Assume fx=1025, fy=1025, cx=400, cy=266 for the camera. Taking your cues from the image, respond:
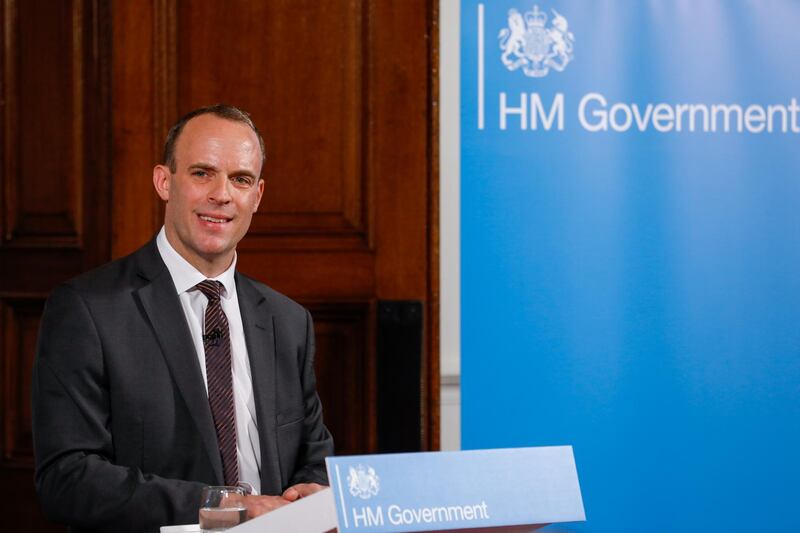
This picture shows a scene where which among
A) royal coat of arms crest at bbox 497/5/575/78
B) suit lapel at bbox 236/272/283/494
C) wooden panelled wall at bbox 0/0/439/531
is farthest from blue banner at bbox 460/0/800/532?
suit lapel at bbox 236/272/283/494

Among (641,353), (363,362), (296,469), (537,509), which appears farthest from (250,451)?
(641,353)

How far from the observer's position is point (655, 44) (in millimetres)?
3098

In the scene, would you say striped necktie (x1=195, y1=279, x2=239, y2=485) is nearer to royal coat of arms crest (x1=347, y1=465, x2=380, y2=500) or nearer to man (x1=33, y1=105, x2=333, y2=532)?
man (x1=33, y1=105, x2=333, y2=532)

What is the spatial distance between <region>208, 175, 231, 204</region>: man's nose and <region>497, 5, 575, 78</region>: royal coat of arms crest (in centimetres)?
117

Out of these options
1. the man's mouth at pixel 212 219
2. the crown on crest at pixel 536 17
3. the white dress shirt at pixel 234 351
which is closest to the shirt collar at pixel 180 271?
the white dress shirt at pixel 234 351

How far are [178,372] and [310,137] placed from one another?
1197 millimetres

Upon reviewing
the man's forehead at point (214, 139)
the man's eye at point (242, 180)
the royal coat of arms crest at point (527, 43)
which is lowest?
the man's eye at point (242, 180)

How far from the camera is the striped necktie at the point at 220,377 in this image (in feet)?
7.09

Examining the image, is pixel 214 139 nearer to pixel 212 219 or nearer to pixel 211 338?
pixel 212 219

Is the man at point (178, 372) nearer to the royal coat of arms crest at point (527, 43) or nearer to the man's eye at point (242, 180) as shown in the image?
the man's eye at point (242, 180)

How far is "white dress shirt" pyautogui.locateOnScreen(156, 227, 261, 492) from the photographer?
222 centimetres

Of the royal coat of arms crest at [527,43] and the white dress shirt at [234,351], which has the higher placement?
the royal coat of arms crest at [527,43]

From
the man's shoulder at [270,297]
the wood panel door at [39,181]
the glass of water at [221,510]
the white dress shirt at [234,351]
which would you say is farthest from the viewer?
the wood panel door at [39,181]

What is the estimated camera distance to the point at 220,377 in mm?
2193
